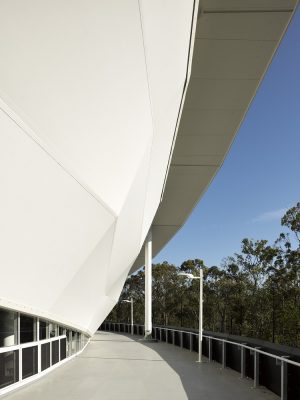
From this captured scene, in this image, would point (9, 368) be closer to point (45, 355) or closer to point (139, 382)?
point (45, 355)

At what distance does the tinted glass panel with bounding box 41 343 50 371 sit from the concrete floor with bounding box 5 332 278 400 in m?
0.30

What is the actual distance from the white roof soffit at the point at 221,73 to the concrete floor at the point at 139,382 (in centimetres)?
709

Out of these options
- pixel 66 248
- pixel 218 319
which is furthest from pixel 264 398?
pixel 218 319

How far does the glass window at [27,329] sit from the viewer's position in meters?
9.49

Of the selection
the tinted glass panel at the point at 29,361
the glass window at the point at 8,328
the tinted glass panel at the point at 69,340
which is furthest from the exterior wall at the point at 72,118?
the tinted glass panel at the point at 69,340

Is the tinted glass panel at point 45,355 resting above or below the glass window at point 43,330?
below

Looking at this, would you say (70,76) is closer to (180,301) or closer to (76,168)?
(76,168)

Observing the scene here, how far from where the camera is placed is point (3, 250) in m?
5.49

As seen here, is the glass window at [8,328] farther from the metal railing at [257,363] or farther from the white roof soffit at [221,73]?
the white roof soffit at [221,73]

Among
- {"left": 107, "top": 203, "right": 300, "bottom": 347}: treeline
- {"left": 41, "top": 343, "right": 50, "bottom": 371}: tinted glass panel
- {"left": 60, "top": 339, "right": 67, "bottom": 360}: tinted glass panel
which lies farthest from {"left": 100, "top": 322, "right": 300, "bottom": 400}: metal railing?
{"left": 107, "top": 203, "right": 300, "bottom": 347}: treeline

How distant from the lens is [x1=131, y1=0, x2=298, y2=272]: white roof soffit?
818 centimetres

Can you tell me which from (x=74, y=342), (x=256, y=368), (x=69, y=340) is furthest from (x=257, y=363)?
(x=74, y=342)

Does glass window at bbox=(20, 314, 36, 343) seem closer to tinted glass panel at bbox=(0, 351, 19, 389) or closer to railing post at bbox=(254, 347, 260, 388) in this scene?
tinted glass panel at bbox=(0, 351, 19, 389)

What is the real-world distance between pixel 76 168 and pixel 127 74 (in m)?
1.41
